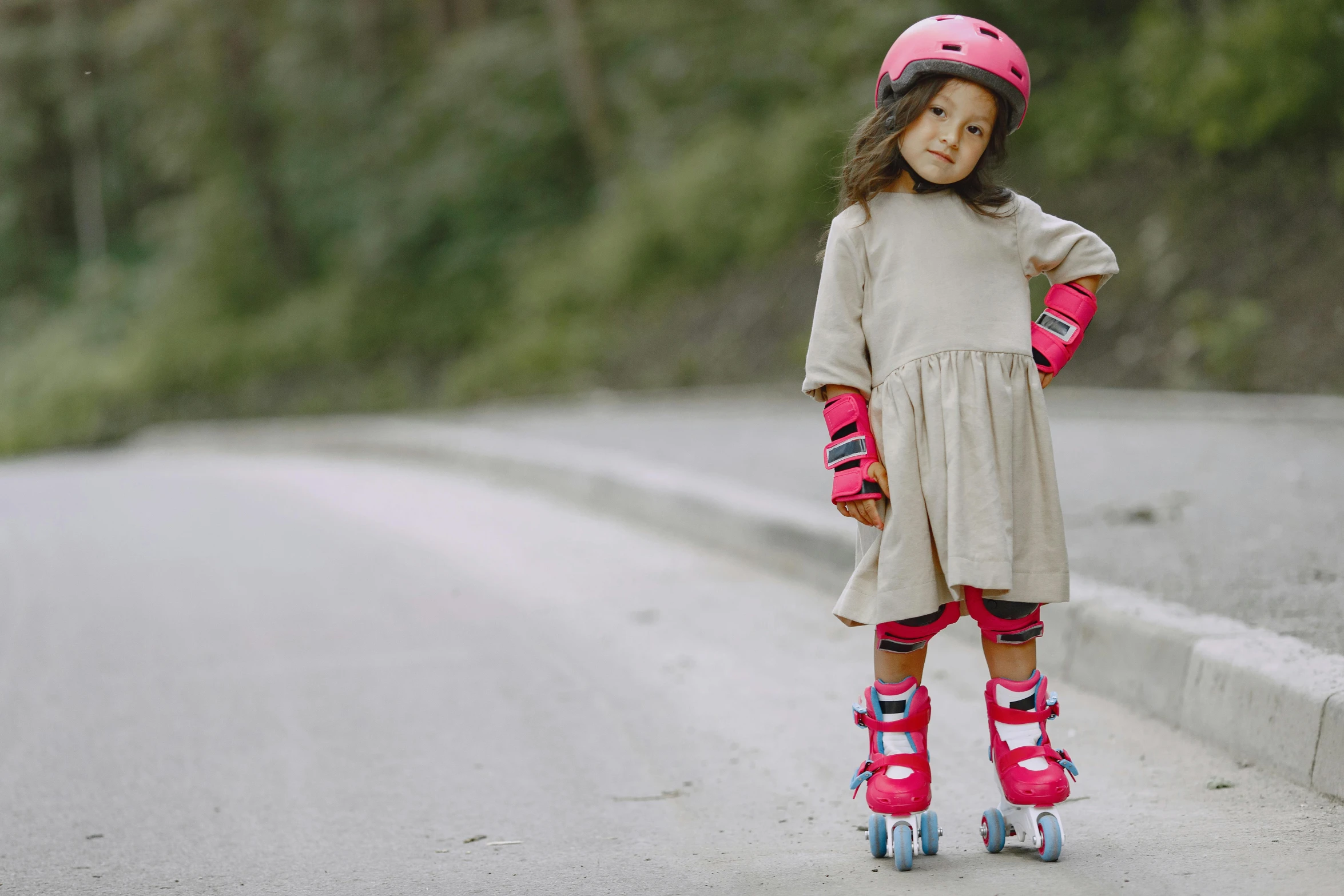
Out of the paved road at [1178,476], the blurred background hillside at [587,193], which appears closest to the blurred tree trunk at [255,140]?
the blurred background hillside at [587,193]

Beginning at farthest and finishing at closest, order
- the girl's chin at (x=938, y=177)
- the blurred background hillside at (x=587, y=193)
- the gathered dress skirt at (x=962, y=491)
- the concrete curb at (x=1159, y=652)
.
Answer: the blurred background hillside at (x=587, y=193)
the concrete curb at (x=1159, y=652)
the girl's chin at (x=938, y=177)
the gathered dress skirt at (x=962, y=491)

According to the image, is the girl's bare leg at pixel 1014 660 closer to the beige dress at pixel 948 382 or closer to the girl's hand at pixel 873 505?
the beige dress at pixel 948 382

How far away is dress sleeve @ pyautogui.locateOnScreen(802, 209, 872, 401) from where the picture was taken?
318 centimetres

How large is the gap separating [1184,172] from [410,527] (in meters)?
8.85

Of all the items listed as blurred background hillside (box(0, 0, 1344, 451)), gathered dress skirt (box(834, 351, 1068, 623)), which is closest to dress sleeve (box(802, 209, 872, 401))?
gathered dress skirt (box(834, 351, 1068, 623))

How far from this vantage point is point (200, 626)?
6633mm

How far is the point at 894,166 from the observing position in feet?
10.6

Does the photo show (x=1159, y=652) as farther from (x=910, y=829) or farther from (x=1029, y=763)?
(x=910, y=829)

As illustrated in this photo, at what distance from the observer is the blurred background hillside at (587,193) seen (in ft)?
42.6

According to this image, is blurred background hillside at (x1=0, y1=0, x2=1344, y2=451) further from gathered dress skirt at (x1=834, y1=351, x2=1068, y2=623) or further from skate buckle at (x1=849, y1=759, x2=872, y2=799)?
skate buckle at (x1=849, y1=759, x2=872, y2=799)

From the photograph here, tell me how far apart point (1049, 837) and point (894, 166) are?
1.52 m

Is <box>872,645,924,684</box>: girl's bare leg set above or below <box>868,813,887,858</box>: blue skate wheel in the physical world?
above

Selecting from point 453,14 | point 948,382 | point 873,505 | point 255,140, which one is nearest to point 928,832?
point 873,505

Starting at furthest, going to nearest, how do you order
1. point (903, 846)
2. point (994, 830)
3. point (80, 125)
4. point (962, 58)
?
point (80, 125), point (994, 830), point (903, 846), point (962, 58)
